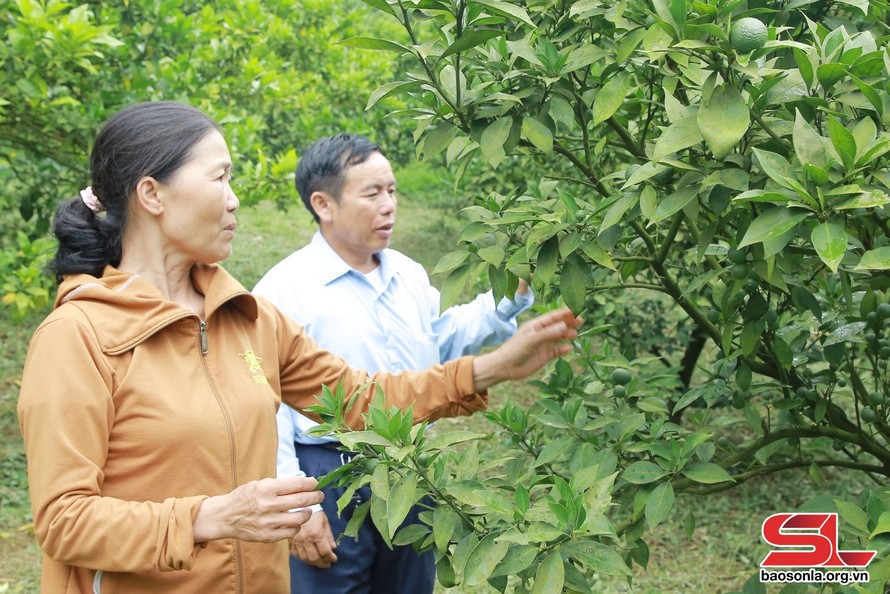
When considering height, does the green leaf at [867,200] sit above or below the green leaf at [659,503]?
above

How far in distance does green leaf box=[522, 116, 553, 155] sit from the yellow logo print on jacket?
0.71m

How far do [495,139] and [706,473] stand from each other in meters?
0.82

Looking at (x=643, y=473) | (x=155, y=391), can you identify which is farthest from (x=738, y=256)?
(x=155, y=391)

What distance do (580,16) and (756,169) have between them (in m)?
0.48

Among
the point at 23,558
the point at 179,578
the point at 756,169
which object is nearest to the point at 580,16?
the point at 756,169

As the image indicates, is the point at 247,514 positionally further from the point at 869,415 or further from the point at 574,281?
the point at 869,415

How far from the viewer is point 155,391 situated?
1808 mm

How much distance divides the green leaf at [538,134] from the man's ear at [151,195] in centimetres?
72

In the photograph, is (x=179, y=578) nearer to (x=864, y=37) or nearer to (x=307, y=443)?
(x=307, y=443)

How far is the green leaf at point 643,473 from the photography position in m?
2.04

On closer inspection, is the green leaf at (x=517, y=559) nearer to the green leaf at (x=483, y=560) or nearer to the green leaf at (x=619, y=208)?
the green leaf at (x=483, y=560)

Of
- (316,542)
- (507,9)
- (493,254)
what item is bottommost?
(316,542)

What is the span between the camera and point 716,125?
1525 mm

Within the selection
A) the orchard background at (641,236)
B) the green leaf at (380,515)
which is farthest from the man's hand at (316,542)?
the green leaf at (380,515)
